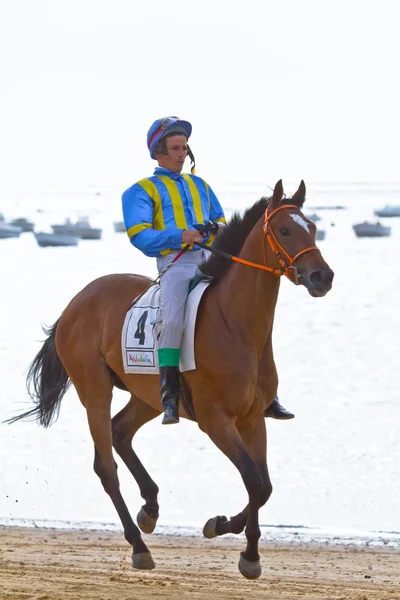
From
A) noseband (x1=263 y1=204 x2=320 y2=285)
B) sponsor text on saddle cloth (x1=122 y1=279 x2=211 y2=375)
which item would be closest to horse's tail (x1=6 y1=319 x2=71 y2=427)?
sponsor text on saddle cloth (x1=122 y1=279 x2=211 y2=375)

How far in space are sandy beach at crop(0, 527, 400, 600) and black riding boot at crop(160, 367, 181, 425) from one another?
1313 millimetres

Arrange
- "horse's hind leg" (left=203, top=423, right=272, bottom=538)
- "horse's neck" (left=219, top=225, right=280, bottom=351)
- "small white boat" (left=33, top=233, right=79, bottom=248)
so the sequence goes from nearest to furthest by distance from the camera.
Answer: "horse's neck" (left=219, top=225, right=280, bottom=351) → "horse's hind leg" (left=203, top=423, right=272, bottom=538) → "small white boat" (left=33, top=233, right=79, bottom=248)

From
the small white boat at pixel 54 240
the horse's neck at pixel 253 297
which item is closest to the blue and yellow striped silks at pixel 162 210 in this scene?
the horse's neck at pixel 253 297

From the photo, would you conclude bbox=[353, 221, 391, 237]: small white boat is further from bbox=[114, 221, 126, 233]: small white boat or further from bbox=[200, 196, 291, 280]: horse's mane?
bbox=[200, 196, 291, 280]: horse's mane

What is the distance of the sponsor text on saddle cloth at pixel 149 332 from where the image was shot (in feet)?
26.2

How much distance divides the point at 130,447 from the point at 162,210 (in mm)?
2020

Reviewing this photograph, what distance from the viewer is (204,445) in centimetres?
1634

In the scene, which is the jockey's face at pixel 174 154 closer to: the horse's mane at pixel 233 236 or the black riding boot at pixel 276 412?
the horse's mane at pixel 233 236

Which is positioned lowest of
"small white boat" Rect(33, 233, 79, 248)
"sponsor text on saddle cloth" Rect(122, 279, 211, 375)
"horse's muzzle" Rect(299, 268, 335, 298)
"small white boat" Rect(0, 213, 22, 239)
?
"small white boat" Rect(0, 213, 22, 239)

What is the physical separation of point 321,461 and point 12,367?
9.95m

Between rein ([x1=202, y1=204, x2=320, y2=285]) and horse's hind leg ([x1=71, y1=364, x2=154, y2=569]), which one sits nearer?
rein ([x1=202, y1=204, x2=320, y2=285])

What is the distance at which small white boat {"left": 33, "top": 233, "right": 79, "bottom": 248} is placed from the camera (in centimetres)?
7562

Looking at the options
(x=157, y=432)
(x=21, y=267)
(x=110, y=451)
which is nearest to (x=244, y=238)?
(x=110, y=451)

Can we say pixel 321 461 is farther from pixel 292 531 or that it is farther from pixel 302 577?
pixel 302 577
